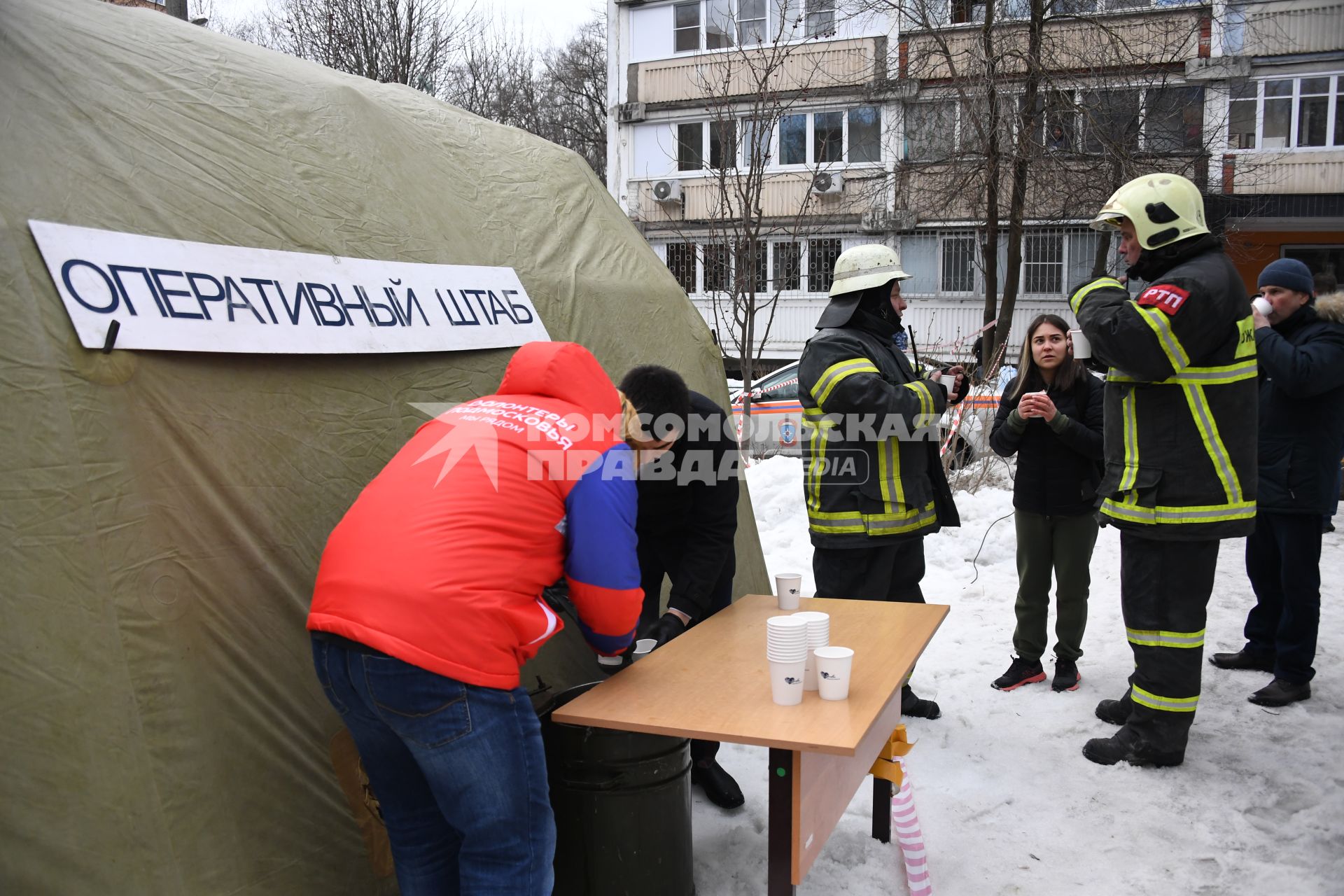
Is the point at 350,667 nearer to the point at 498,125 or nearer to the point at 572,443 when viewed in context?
the point at 572,443

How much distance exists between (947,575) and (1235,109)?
16.0m

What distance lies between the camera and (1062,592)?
15.6 feet

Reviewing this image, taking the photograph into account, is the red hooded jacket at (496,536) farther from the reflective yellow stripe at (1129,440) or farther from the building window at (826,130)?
the building window at (826,130)

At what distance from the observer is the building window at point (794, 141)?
21.2m

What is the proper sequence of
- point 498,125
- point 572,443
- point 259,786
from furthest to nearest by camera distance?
point 498,125 → point 259,786 → point 572,443

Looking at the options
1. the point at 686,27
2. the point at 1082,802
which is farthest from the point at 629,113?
the point at 1082,802

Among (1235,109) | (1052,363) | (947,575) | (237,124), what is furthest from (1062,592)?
(1235,109)

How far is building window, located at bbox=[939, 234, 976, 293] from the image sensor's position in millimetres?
20266

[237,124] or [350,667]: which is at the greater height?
[237,124]

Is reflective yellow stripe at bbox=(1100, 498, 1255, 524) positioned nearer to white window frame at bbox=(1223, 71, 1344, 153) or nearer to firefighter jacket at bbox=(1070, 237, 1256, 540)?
firefighter jacket at bbox=(1070, 237, 1256, 540)

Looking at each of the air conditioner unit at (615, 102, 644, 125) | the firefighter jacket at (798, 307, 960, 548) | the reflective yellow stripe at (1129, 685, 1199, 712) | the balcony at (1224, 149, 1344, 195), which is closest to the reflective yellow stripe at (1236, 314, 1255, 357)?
the firefighter jacket at (798, 307, 960, 548)

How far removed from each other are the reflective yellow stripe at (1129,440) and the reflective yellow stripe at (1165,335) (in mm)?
237

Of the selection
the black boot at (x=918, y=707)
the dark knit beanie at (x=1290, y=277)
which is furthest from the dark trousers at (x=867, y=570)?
the dark knit beanie at (x=1290, y=277)

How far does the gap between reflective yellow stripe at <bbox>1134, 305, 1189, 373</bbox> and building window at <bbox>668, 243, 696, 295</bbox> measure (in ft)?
54.0
